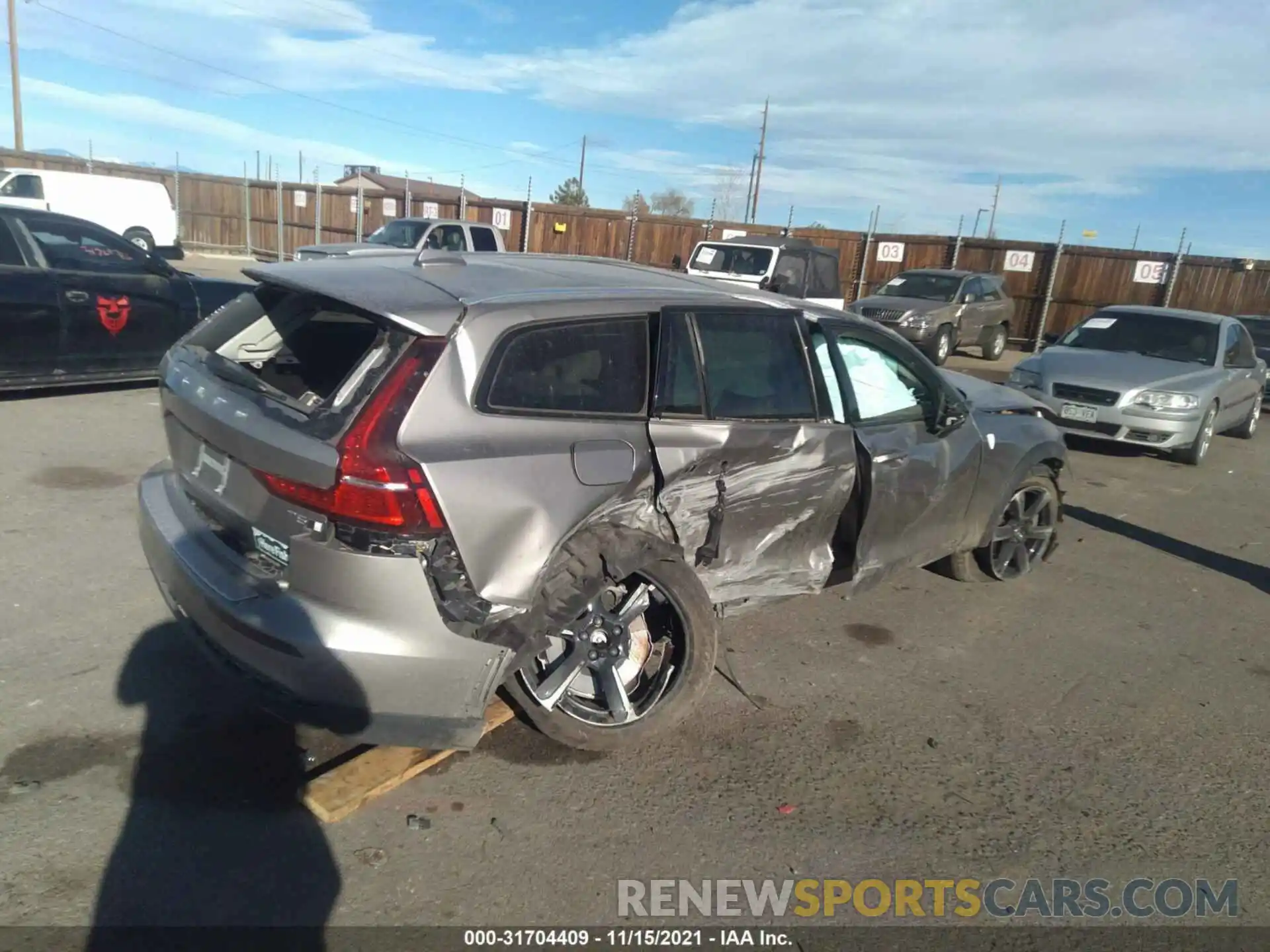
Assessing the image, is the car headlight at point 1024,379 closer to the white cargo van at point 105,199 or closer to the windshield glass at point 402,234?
the windshield glass at point 402,234

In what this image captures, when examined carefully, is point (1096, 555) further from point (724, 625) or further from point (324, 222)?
point (324, 222)

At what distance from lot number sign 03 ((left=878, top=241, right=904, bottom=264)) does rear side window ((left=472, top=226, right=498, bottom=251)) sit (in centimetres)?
1127

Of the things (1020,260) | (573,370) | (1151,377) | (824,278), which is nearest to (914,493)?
(573,370)

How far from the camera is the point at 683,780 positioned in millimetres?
3236

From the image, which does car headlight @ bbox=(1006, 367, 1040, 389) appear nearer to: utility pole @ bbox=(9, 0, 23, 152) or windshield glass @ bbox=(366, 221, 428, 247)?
windshield glass @ bbox=(366, 221, 428, 247)

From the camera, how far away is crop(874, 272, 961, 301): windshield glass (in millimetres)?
16984

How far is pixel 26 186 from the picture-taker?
65.7 ft

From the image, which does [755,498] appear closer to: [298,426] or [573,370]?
[573,370]

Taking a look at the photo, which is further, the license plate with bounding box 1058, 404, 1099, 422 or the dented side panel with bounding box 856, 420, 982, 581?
the license plate with bounding box 1058, 404, 1099, 422

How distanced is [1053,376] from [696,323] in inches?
288

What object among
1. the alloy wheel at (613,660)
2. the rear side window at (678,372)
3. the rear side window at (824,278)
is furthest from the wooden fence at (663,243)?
the alloy wheel at (613,660)

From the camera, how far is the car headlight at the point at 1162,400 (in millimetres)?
9000

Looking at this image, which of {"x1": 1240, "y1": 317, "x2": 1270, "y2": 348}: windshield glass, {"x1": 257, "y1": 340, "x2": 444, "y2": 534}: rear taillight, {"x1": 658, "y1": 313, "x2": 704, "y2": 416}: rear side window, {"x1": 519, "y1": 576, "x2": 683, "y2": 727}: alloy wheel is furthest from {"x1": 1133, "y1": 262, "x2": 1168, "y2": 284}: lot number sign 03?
{"x1": 257, "y1": 340, "x2": 444, "y2": 534}: rear taillight

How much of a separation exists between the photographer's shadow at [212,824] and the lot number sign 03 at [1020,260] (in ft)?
72.6
